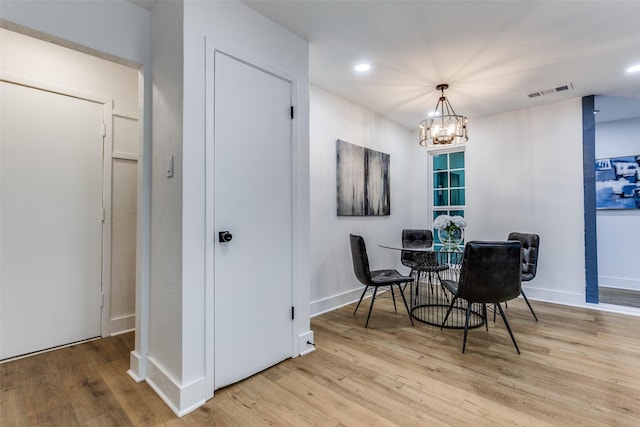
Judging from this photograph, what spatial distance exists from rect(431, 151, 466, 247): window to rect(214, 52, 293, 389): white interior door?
3.05m

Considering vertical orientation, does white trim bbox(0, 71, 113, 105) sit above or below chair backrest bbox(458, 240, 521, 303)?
above

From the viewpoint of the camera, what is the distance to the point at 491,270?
7.60 ft

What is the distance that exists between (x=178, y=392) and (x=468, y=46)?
3178 mm

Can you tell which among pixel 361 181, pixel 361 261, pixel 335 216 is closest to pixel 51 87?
pixel 335 216

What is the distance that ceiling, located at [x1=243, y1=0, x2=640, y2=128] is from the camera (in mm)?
2064

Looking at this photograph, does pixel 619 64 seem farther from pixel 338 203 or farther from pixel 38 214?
pixel 38 214

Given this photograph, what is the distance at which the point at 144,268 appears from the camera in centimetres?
199

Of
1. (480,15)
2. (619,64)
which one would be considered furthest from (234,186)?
(619,64)

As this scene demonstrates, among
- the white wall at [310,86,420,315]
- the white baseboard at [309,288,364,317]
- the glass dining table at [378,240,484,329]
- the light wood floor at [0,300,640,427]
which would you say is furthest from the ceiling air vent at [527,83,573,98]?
the white baseboard at [309,288,364,317]

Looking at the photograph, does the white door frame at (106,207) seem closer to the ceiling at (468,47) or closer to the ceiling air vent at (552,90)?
the ceiling at (468,47)

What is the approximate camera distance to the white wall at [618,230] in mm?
4230

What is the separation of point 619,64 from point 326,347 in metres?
3.68

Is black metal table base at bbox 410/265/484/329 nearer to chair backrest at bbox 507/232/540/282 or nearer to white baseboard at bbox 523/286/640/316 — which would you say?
chair backrest at bbox 507/232/540/282

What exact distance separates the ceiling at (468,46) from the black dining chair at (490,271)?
1604 mm
